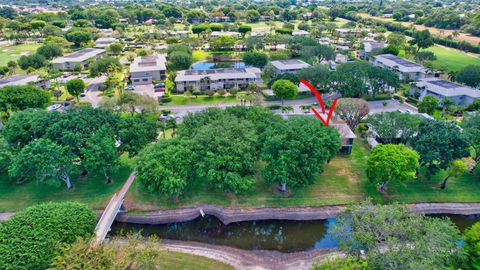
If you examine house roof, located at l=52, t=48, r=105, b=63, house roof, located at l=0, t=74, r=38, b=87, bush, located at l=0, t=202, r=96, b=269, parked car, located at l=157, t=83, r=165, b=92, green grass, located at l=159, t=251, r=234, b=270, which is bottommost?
green grass, located at l=159, t=251, r=234, b=270

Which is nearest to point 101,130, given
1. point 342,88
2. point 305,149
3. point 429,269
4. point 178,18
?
point 305,149

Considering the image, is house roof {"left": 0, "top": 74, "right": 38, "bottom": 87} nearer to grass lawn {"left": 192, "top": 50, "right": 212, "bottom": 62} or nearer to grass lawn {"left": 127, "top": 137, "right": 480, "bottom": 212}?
grass lawn {"left": 192, "top": 50, "right": 212, "bottom": 62}

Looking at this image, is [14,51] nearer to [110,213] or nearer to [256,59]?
[256,59]

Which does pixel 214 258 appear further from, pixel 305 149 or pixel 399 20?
pixel 399 20

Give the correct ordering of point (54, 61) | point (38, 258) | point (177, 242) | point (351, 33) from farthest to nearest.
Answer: point (351, 33)
point (54, 61)
point (177, 242)
point (38, 258)

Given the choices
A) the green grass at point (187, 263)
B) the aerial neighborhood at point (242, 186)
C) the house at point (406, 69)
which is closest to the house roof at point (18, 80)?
the aerial neighborhood at point (242, 186)

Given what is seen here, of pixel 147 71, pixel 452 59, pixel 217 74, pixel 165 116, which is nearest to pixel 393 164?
pixel 165 116

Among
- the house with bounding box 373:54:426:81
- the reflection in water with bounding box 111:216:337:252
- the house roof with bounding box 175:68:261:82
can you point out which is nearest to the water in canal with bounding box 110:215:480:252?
the reflection in water with bounding box 111:216:337:252
